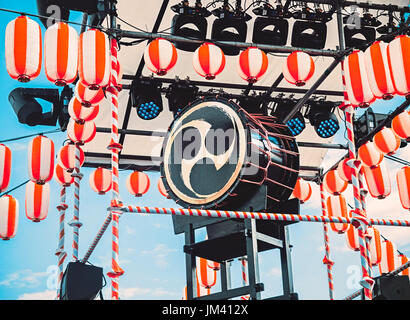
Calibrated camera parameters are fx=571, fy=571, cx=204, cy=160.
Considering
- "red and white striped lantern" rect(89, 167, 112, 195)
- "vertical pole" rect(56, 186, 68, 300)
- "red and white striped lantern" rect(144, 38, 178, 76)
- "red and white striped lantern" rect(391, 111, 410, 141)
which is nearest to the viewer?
"vertical pole" rect(56, 186, 68, 300)

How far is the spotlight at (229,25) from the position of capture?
278 inches

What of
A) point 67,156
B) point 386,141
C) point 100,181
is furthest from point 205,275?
point 386,141

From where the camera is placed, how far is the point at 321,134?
861 cm

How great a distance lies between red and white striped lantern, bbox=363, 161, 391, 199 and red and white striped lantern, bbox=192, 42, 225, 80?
288 centimetres

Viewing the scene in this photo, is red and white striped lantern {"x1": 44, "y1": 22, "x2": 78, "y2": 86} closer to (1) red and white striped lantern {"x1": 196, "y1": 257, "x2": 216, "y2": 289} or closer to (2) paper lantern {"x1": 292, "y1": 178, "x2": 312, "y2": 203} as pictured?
(1) red and white striped lantern {"x1": 196, "y1": 257, "x2": 216, "y2": 289}

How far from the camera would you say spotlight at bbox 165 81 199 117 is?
8.11 m

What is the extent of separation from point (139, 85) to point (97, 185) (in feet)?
5.46

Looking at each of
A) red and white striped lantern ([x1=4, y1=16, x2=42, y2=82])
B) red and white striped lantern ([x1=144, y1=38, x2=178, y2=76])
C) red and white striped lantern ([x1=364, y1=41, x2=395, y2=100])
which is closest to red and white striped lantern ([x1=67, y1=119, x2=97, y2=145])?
red and white striped lantern ([x1=144, y1=38, x2=178, y2=76])

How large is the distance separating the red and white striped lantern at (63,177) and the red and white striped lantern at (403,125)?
426cm

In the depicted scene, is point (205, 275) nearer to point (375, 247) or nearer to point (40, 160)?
point (375, 247)

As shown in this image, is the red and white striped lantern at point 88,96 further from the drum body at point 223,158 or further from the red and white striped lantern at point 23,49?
the drum body at point 223,158
